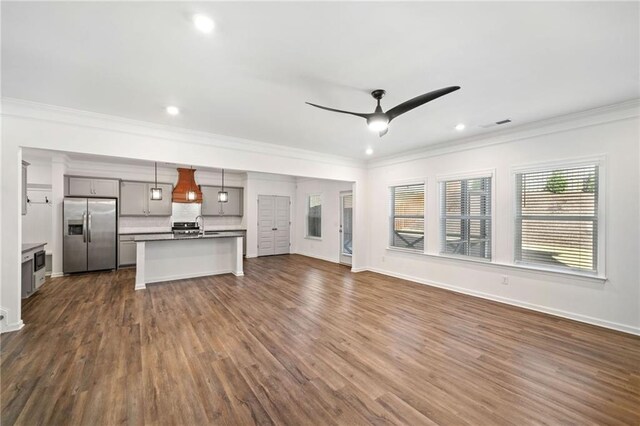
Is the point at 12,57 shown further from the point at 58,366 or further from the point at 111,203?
the point at 111,203

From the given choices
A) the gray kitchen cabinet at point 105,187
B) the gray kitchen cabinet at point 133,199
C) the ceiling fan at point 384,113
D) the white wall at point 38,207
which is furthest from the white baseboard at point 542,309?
the white wall at point 38,207

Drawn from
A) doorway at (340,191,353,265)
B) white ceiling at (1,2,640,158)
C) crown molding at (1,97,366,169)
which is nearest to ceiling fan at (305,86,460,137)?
white ceiling at (1,2,640,158)

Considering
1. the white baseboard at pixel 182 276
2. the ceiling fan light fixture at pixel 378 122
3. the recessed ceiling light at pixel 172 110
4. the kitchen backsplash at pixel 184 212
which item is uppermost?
the recessed ceiling light at pixel 172 110

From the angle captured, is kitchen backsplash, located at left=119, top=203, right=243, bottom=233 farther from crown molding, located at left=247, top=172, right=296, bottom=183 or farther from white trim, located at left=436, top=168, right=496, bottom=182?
white trim, located at left=436, top=168, right=496, bottom=182

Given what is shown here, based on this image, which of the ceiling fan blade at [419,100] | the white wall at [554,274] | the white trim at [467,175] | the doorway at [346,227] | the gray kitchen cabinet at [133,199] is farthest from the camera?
the doorway at [346,227]

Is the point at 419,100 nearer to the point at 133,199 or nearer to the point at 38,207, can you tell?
the point at 133,199

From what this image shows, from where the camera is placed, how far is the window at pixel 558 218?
3.59m

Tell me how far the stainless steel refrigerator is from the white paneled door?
3.97m

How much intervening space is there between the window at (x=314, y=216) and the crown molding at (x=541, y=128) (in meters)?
3.79

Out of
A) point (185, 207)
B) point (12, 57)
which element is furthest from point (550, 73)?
point (185, 207)

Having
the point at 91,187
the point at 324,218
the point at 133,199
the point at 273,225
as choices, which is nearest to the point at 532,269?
the point at 324,218

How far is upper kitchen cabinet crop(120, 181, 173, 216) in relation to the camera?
709cm

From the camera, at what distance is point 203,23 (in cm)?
186

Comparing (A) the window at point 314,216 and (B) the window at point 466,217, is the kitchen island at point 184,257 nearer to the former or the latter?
(A) the window at point 314,216
